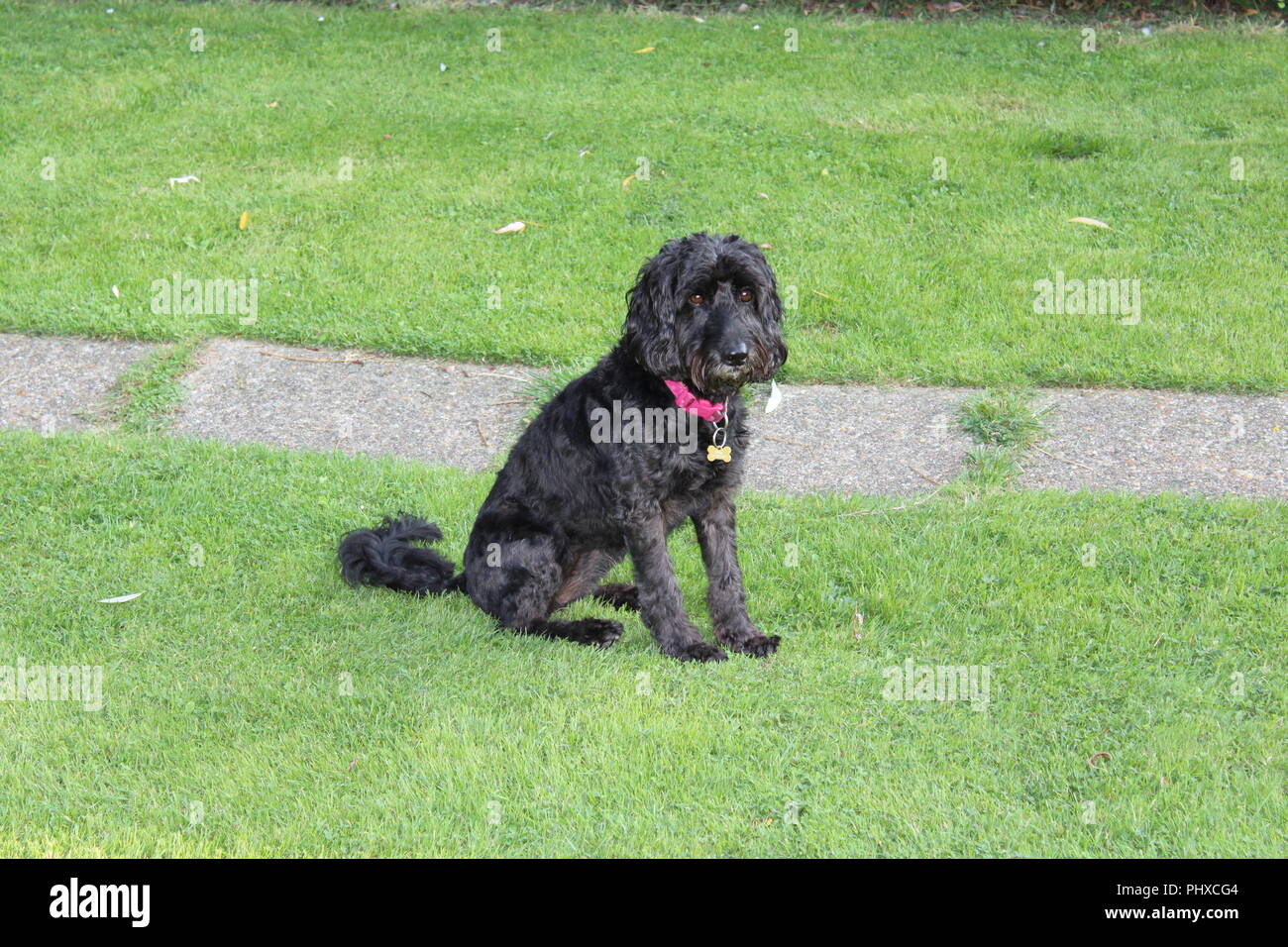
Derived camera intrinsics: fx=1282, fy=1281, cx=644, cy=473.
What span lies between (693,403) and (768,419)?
2.50m

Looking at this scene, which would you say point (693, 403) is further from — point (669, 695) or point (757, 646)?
point (669, 695)

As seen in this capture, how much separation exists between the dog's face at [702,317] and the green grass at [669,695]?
1203 mm

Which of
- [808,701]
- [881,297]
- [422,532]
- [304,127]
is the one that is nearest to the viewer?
[808,701]

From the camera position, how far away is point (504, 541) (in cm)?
551

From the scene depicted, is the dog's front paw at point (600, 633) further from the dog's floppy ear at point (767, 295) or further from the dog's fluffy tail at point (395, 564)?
the dog's floppy ear at point (767, 295)

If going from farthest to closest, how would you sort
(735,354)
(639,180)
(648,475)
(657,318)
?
(639,180) < (648,475) < (657,318) < (735,354)

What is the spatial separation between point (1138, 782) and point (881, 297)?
4.73m

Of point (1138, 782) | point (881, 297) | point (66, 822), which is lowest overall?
point (66, 822)

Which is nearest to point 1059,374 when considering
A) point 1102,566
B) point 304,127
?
point 1102,566

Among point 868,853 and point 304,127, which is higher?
point 304,127

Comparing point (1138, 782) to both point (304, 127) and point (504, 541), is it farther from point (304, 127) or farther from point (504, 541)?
point (304, 127)

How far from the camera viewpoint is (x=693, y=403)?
517cm

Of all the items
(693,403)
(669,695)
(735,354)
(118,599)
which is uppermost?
(735,354)

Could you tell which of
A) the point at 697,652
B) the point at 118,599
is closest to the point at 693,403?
the point at 697,652
